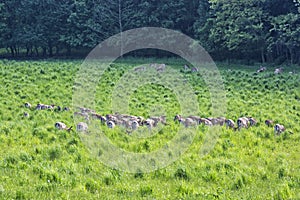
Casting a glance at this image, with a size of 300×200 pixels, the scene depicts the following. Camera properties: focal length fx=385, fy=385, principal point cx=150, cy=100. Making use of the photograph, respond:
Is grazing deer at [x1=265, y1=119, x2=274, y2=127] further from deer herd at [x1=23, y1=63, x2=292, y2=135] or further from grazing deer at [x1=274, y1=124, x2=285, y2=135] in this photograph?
grazing deer at [x1=274, y1=124, x2=285, y2=135]

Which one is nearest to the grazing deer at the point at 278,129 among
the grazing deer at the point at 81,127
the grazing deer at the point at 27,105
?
the grazing deer at the point at 81,127

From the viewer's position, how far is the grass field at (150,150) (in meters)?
6.34

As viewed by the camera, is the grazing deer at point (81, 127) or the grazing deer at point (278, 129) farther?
the grazing deer at point (278, 129)

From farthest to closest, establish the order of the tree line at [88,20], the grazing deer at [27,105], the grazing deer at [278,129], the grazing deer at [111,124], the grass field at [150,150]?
1. the tree line at [88,20]
2. the grazing deer at [27,105]
3. the grazing deer at [111,124]
4. the grazing deer at [278,129]
5. the grass field at [150,150]

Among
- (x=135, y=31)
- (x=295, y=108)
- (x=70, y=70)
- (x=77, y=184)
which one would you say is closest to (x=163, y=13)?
(x=135, y=31)

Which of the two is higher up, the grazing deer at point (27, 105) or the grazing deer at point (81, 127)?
the grazing deer at point (27, 105)

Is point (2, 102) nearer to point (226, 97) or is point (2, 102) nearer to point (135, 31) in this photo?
point (226, 97)

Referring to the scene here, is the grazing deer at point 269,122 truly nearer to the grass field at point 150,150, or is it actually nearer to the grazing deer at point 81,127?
the grass field at point 150,150

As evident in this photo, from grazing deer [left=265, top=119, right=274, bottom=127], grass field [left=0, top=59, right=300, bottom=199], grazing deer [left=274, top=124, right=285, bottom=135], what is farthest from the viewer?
grazing deer [left=265, top=119, right=274, bottom=127]

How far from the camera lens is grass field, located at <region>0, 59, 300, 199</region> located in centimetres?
634

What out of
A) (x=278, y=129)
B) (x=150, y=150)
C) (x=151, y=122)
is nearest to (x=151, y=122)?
(x=151, y=122)

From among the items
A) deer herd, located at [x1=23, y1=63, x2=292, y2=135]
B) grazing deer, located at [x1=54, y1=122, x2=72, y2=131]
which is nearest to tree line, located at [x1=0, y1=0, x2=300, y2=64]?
deer herd, located at [x1=23, y1=63, x2=292, y2=135]

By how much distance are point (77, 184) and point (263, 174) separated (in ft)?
11.1

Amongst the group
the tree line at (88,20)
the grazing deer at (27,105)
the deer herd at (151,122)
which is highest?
the tree line at (88,20)
